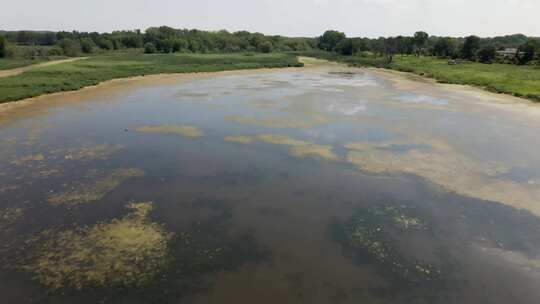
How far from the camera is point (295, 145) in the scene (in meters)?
18.8

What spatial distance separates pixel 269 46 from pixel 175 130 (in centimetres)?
9712

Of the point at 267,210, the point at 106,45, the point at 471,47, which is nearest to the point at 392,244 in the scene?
the point at 267,210

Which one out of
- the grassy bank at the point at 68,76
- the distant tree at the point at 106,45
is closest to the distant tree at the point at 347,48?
the grassy bank at the point at 68,76

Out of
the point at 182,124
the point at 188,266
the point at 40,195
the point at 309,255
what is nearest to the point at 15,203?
the point at 40,195

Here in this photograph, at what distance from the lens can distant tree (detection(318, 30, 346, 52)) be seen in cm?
13338

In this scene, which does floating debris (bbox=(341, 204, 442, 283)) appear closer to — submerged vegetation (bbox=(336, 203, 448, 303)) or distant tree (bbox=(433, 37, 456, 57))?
submerged vegetation (bbox=(336, 203, 448, 303))

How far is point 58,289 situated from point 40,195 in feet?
18.8

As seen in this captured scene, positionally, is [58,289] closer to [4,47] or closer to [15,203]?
[15,203]

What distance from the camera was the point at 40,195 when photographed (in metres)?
12.5

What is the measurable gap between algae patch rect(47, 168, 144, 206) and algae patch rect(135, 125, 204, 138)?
6151mm

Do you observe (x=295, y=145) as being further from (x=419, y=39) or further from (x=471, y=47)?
(x=419, y=39)

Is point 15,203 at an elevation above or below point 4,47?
below

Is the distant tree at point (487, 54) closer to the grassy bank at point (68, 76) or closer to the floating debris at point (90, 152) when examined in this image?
the grassy bank at point (68, 76)

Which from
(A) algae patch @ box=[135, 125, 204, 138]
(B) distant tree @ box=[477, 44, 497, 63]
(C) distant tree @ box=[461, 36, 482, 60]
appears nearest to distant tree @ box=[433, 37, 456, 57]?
(C) distant tree @ box=[461, 36, 482, 60]
